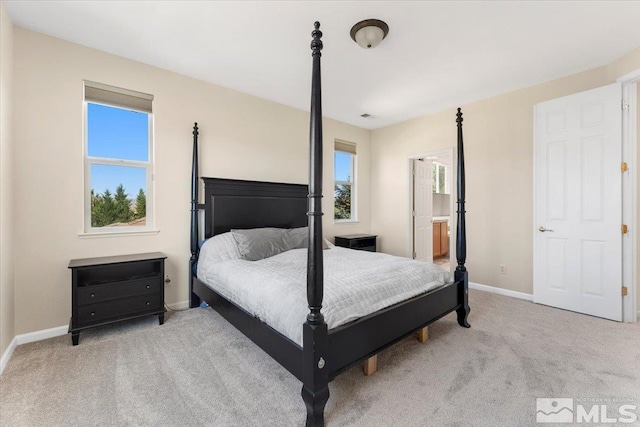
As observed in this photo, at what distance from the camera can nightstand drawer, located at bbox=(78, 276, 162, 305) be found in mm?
2367

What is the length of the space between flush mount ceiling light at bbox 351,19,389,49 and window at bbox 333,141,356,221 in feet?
8.12

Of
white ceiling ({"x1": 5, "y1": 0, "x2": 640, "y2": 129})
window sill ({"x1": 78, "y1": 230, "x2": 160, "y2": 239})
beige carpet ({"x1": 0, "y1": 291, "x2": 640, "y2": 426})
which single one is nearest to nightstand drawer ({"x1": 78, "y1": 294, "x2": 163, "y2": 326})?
beige carpet ({"x1": 0, "y1": 291, "x2": 640, "y2": 426})

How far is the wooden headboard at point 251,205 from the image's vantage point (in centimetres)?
330

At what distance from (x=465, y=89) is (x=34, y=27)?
14.7ft

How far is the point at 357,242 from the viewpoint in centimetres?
463

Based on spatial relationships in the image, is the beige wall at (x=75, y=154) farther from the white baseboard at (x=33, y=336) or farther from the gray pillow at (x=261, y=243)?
the gray pillow at (x=261, y=243)

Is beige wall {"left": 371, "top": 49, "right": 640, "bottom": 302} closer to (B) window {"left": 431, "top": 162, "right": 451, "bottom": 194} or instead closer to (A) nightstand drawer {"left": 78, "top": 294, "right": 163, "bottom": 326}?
(B) window {"left": 431, "top": 162, "right": 451, "bottom": 194}

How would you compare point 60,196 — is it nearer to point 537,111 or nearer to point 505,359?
point 505,359

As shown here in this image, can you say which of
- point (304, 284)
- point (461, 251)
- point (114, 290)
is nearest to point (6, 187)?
point (114, 290)

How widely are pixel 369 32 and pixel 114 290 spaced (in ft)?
10.4

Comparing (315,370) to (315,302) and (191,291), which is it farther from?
(191,291)

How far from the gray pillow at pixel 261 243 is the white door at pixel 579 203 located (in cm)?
307

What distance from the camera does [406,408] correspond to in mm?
1601

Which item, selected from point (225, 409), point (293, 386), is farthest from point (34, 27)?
point (293, 386)
